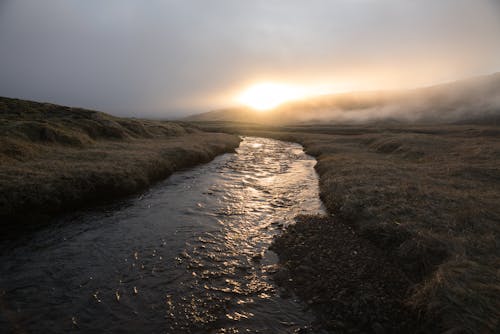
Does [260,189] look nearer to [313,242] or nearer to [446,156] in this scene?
[313,242]

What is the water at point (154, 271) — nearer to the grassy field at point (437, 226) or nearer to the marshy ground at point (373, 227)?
the marshy ground at point (373, 227)

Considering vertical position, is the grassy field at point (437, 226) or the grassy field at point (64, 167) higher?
the grassy field at point (64, 167)

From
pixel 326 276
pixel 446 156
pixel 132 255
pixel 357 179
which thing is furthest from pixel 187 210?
pixel 446 156

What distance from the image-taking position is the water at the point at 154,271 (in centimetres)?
967

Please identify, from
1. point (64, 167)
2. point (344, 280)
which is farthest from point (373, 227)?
point (64, 167)

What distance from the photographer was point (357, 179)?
25.2 meters

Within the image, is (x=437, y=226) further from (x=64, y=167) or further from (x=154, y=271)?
(x=64, y=167)

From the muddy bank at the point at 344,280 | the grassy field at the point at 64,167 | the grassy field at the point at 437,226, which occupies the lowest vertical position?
the muddy bank at the point at 344,280

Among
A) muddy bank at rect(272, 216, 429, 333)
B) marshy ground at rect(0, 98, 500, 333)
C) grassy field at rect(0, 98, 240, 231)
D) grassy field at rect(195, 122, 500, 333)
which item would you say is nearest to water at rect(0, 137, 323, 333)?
muddy bank at rect(272, 216, 429, 333)

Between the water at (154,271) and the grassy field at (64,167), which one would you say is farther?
the grassy field at (64,167)

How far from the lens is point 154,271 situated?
41.4 feet

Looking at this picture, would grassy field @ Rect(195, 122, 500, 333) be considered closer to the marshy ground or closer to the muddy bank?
the marshy ground

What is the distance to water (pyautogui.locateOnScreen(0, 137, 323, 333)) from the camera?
31.7ft

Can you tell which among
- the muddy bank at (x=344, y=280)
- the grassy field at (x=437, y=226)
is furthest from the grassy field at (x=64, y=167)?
the grassy field at (x=437, y=226)
